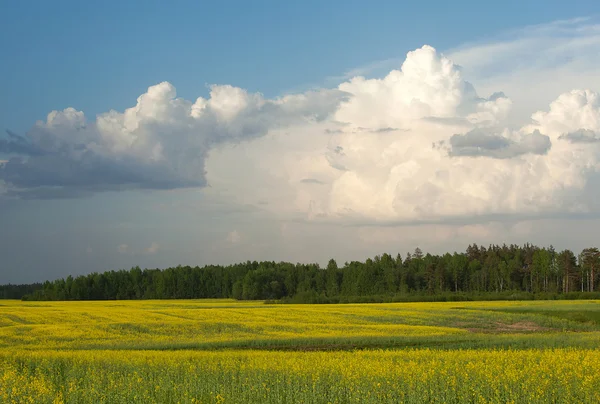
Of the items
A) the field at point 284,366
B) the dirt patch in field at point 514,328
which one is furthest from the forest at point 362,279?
the field at point 284,366

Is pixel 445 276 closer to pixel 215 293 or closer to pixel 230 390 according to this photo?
pixel 215 293

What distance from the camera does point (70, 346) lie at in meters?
38.6

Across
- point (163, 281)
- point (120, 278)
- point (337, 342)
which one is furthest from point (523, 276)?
point (337, 342)

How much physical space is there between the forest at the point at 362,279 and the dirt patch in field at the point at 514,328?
81942 mm

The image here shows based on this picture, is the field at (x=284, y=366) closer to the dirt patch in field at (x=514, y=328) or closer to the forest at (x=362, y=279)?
the dirt patch in field at (x=514, y=328)

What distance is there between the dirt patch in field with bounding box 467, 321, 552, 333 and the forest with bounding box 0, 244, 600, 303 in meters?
81.9

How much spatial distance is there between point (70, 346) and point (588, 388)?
3066 centimetres

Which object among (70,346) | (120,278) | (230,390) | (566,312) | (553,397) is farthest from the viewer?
(120,278)

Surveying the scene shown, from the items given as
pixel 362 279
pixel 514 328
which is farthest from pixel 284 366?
pixel 362 279

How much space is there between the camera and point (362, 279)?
15075 centimetres

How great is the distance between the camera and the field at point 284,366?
60.6 feet

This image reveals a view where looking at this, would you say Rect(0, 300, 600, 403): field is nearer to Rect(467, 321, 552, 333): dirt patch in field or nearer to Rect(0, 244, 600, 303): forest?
Rect(467, 321, 552, 333): dirt patch in field

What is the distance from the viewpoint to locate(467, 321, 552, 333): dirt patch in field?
5181 cm

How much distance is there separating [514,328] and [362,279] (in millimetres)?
97102
